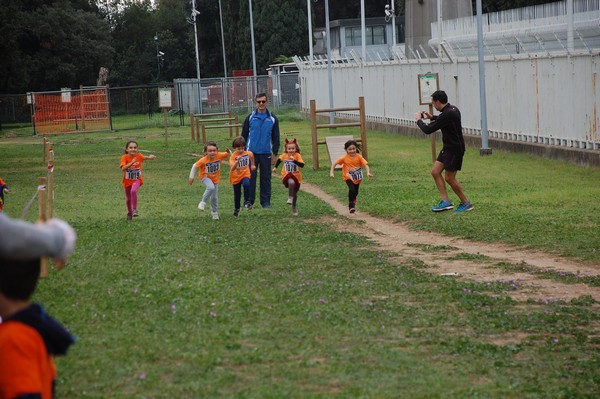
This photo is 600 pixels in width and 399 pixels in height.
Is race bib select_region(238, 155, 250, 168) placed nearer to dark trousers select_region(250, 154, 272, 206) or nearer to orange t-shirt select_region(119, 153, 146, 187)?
dark trousers select_region(250, 154, 272, 206)

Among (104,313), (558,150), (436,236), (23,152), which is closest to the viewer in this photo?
(104,313)

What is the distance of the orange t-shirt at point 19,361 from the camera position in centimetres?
464

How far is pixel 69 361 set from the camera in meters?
8.51

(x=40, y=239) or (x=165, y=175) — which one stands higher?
(x=40, y=239)

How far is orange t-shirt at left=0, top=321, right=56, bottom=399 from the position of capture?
183 inches

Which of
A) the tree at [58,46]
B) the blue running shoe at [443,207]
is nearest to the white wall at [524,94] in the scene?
the blue running shoe at [443,207]

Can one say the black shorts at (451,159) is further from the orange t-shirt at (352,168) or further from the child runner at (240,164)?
the child runner at (240,164)

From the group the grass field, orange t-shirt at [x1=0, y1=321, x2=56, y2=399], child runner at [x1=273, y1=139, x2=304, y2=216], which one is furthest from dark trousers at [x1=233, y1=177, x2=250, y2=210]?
orange t-shirt at [x1=0, y1=321, x2=56, y2=399]

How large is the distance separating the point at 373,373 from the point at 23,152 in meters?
39.6

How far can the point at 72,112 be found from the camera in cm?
6562

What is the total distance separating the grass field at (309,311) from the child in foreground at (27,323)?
2.73 meters

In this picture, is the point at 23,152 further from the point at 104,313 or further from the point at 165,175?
the point at 104,313

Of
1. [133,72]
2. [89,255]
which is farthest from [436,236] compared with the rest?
[133,72]

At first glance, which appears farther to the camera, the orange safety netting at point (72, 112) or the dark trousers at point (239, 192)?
the orange safety netting at point (72, 112)
